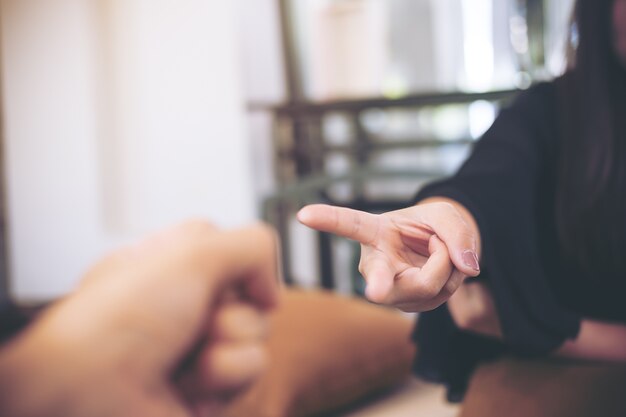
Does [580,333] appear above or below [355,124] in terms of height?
below

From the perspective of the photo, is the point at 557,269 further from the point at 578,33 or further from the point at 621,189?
the point at 578,33

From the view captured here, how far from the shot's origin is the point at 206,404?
25 cm

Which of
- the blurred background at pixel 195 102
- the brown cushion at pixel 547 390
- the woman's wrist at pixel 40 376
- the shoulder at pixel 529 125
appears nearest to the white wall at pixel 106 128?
the blurred background at pixel 195 102

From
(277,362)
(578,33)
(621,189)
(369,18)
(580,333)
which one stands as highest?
(369,18)

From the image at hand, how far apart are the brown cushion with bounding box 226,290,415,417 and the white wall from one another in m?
1.38

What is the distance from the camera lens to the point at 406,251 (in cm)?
29

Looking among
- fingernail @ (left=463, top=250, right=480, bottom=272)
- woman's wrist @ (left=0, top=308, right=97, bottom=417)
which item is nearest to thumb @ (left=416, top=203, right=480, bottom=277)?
fingernail @ (left=463, top=250, right=480, bottom=272)

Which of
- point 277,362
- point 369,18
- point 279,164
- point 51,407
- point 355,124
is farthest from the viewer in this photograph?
point 369,18

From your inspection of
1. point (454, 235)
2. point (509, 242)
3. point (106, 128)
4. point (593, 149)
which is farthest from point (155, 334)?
point (106, 128)

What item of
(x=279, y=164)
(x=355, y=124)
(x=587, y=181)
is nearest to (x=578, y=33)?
(x=587, y=181)

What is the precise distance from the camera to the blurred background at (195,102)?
84.1 inches

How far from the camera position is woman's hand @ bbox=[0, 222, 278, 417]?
0.17m

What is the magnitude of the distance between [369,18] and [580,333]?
2.03 meters

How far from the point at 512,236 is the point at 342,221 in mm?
293
